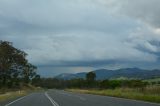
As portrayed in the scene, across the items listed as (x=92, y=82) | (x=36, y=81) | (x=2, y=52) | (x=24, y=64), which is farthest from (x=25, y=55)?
(x=36, y=81)

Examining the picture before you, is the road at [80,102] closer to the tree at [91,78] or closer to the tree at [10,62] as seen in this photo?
the tree at [10,62]

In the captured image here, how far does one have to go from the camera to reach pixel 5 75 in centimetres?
10056

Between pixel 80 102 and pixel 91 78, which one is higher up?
pixel 91 78

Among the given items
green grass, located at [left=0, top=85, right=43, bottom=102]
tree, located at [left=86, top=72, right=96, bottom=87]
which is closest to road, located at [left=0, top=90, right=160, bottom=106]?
green grass, located at [left=0, top=85, right=43, bottom=102]

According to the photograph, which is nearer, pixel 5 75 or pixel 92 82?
pixel 5 75

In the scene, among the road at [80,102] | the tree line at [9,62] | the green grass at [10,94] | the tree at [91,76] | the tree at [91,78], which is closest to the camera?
the road at [80,102]

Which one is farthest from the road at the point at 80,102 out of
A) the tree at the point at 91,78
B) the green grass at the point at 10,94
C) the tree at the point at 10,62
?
the tree at the point at 91,78

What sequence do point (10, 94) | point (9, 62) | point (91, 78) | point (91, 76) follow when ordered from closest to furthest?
point (10, 94) → point (9, 62) → point (91, 76) → point (91, 78)

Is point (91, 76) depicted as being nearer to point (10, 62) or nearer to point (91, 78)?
point (91, 78)

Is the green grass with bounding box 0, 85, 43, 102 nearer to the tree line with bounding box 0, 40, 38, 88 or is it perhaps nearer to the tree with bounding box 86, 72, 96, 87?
the tree line with bounding box 0, 40, 38, 88

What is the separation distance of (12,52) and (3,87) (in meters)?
10.9

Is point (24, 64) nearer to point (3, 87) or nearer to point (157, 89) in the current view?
point (3, 87)

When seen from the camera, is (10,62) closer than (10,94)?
No

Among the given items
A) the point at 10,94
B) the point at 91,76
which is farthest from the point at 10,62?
the point at 91,76
